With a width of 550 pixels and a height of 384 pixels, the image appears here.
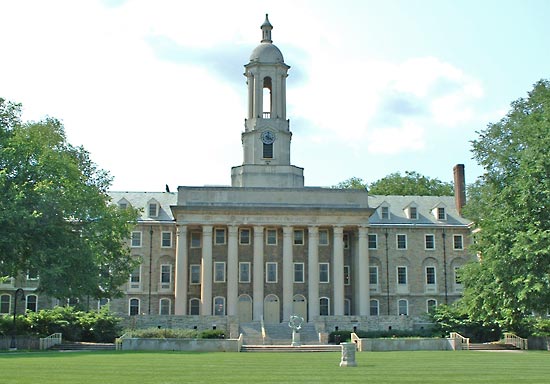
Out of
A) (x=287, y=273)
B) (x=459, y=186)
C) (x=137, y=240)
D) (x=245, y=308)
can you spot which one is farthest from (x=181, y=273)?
(x=459, y=186)

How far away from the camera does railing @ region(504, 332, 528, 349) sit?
4788cm

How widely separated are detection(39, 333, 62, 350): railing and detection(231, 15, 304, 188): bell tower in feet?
83.9

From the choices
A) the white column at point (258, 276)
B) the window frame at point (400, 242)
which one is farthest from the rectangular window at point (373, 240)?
the white column at point (258, 276)

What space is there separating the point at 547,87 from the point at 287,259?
1078 inches

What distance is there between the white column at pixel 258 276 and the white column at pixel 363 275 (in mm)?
8573

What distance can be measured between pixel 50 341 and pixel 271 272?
2563 centimetres

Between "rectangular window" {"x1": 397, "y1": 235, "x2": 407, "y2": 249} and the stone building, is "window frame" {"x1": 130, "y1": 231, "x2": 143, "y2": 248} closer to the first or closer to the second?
the stone building

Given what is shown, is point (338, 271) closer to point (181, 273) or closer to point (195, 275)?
point (195, 275)

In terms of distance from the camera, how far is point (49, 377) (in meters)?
21.3

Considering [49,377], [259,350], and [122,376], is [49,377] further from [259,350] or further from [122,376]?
[259,350]

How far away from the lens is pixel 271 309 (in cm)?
6731

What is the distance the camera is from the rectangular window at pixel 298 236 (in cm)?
6900

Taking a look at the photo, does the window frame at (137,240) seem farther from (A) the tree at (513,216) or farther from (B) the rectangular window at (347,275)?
(A) the tree at (513,216)

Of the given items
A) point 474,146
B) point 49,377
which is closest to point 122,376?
point 49,377
